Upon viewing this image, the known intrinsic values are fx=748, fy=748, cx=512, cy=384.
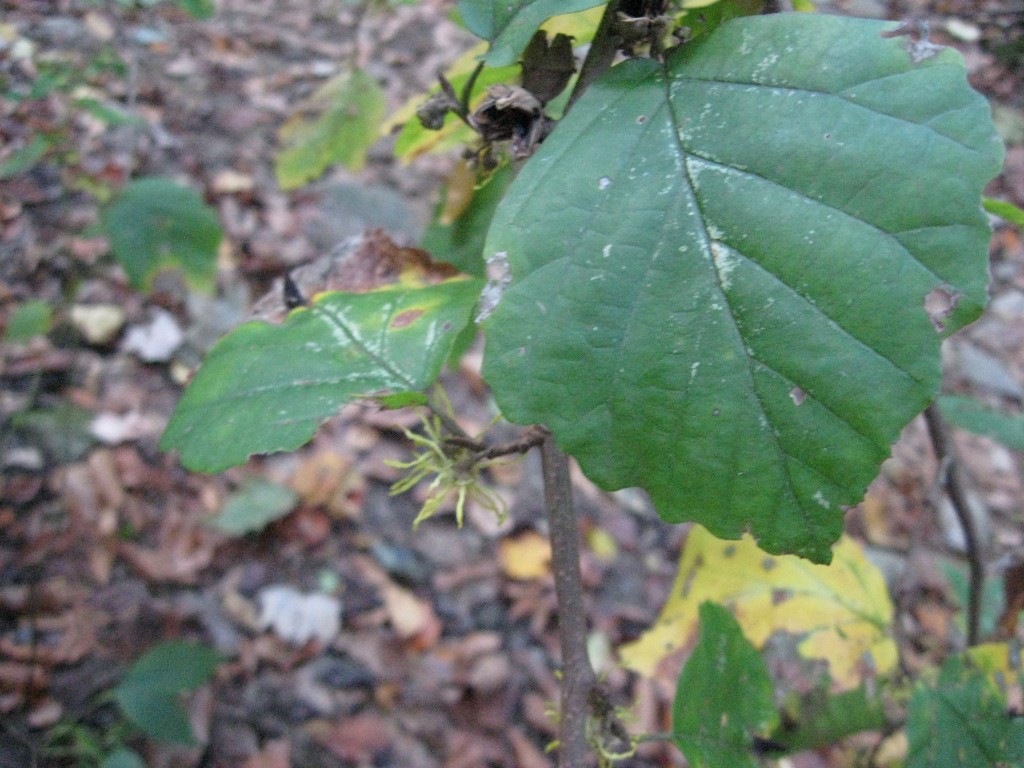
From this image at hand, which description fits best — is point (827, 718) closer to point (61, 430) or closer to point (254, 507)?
point (254, 507)

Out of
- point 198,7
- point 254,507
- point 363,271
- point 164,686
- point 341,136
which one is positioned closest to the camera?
point 363,271

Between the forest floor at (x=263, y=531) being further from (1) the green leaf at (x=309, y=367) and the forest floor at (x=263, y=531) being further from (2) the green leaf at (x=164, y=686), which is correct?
(1) the green leaf at (x=309, y=367)

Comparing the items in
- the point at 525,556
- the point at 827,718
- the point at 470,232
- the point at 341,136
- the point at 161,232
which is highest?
the point at 470,232

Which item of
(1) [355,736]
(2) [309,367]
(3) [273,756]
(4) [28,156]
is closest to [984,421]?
(2) [309,367]

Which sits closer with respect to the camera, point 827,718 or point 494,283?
point 494,283

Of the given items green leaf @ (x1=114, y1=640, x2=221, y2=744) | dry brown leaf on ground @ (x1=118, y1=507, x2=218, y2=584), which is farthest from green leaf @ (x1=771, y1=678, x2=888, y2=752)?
dry brown leaf on ground @ (x1=118, y1=507, x2=218, y2=584)

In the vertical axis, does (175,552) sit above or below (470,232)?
below

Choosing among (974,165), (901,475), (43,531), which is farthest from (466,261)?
(901,475)

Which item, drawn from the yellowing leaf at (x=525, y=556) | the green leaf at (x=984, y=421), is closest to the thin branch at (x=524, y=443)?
the green leaf at (x=984, y=421)
